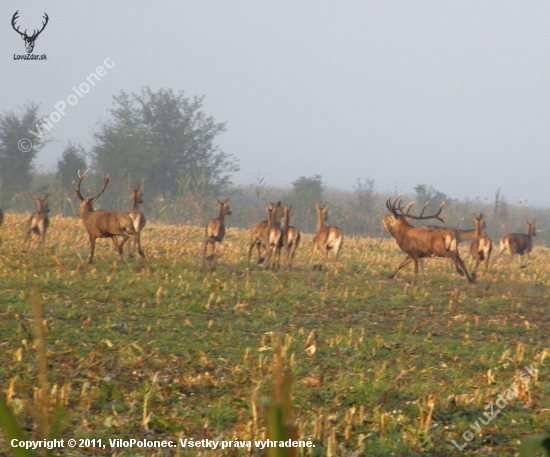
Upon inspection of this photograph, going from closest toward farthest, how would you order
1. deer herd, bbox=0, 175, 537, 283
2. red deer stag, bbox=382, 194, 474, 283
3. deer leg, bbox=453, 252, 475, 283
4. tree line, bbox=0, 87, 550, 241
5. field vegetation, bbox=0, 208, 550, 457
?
field vegetation, bbox=0, 208, 550, 457 < deer herd, bbox=0, 175, 537, 283 < deer leg, bbox=453, 252, 475, 283 < red deer stag, bbox=382, 194, 474, 283 < tree line, bbox=0, 87, 550, 241

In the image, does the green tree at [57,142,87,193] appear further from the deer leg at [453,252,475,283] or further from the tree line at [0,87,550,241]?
the deer leg at [453,252,475,283]

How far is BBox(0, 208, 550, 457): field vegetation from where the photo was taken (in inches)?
208

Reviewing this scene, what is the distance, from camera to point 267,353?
743 cm

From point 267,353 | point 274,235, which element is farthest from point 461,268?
point 267,353

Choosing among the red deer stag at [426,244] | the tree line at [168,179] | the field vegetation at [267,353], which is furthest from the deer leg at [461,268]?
the tree line at [168,179]

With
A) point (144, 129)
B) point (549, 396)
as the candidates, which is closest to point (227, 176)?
point (144, 129)

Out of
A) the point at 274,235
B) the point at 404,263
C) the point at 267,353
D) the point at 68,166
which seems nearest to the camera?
the point at 267,353

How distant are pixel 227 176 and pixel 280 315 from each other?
1401 inches

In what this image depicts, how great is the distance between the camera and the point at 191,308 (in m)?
9.60

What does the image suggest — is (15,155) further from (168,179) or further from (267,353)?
(267,353)

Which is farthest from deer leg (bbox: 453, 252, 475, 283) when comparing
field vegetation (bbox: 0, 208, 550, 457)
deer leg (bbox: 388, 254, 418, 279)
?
deer leg (bbox: 388, 254, 418, 279)

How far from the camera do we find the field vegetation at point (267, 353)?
17.3ft

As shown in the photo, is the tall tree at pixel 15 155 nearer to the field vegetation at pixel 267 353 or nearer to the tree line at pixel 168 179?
the tree line at pixel 168 179

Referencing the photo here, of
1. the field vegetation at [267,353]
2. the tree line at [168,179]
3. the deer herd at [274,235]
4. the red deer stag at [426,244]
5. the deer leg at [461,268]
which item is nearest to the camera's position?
the field vegetation at [267,353]
